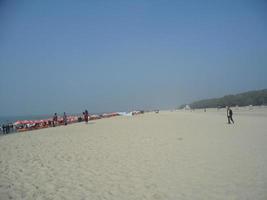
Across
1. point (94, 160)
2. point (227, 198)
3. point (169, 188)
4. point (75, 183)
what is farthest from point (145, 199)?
point (94, 160)

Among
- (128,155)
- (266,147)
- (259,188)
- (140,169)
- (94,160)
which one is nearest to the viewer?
(259,188)

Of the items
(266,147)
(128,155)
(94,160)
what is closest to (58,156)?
(94,160)

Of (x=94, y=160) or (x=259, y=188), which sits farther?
(x=94, y=160)

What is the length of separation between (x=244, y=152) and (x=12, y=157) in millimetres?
9072

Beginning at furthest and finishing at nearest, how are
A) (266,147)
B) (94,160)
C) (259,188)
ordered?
(266,147), (94,160), (259,188)

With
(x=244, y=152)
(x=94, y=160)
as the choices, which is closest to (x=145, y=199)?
(x=94, y=160)

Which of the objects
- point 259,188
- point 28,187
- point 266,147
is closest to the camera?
point 259,188

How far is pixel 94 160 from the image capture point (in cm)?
945

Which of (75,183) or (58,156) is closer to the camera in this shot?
(75,183)

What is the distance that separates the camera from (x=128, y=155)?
400 inches

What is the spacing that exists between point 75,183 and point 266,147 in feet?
26.4

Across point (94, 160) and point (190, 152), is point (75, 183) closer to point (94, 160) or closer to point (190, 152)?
point (94, 160)

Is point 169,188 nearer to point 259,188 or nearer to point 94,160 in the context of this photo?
point 259,188

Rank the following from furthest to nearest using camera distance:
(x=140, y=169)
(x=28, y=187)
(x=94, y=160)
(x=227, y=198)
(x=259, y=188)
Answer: (x=94, y=160) → (x=140, y=169) → (x=28, y=187) → (x=259, y=188) → (x=227, y=198)
